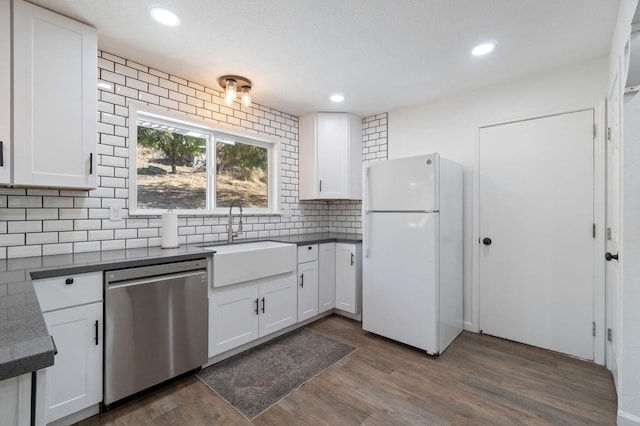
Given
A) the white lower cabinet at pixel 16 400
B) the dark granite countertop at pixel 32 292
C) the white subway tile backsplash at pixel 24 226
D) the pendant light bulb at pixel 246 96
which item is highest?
the pendant light bulb at pixel 246 96

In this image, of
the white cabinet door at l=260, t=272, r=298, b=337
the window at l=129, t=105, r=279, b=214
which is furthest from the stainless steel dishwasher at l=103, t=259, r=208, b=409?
the window at l=129, t=105, r=279, b=214

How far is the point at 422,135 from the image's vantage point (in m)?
3.35

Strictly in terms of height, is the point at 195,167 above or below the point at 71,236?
above

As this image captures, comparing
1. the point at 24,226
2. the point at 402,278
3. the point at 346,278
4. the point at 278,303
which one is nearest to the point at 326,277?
the point at 346,278

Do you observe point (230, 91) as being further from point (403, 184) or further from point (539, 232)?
point (539, 232)

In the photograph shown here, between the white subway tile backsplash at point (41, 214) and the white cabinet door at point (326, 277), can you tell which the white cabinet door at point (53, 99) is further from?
the white cabinet door at point (326, 277)

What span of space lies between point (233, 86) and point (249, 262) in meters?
1.59

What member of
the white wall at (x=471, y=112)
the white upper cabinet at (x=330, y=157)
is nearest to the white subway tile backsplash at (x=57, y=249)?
the white upper cabinet at (x=330, y=157)

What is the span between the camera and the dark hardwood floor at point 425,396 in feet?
5.75

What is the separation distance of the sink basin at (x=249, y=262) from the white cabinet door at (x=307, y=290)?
0.19m

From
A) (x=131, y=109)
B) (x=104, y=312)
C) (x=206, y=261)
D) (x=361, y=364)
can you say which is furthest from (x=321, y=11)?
(x=361, y=364)

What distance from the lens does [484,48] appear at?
2209 mm

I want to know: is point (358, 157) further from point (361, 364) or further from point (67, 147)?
point (67, 147)

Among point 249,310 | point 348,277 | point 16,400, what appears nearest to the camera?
point 16,400
